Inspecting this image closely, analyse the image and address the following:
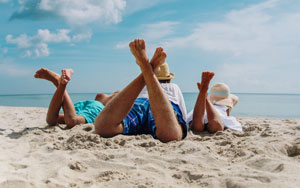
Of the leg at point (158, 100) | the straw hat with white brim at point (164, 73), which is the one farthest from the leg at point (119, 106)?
the straw hat with white brim at point (164, 73)

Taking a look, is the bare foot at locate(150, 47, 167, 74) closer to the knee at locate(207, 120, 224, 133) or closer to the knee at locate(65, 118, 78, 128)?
the knee at locate(207, 120, 224, 133)

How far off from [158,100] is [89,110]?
1.99 meters

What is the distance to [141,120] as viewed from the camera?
127 inches

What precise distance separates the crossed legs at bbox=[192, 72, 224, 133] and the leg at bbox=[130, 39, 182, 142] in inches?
28.0

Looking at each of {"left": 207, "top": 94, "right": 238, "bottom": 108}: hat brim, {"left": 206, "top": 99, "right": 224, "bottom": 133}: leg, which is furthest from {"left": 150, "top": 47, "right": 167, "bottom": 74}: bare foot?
{"left": 207, "top": 94, "right": 238, "bottom": 108}: hat brim

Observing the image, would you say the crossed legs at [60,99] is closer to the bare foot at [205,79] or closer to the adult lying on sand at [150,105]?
the adult lying on sand at [150,105]

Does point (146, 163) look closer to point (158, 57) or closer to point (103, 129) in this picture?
point (103, 129)

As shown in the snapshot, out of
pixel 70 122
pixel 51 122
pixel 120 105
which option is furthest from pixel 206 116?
pixel 51 122

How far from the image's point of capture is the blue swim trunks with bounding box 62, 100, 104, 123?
13.8 ft

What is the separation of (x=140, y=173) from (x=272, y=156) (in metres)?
1.14

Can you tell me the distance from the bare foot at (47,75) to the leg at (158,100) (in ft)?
5.35

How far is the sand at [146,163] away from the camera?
173 cm

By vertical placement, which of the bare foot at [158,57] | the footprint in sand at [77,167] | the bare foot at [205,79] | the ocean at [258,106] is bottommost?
the ocean at [258,106]

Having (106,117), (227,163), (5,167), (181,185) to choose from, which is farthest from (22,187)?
(227,163)
